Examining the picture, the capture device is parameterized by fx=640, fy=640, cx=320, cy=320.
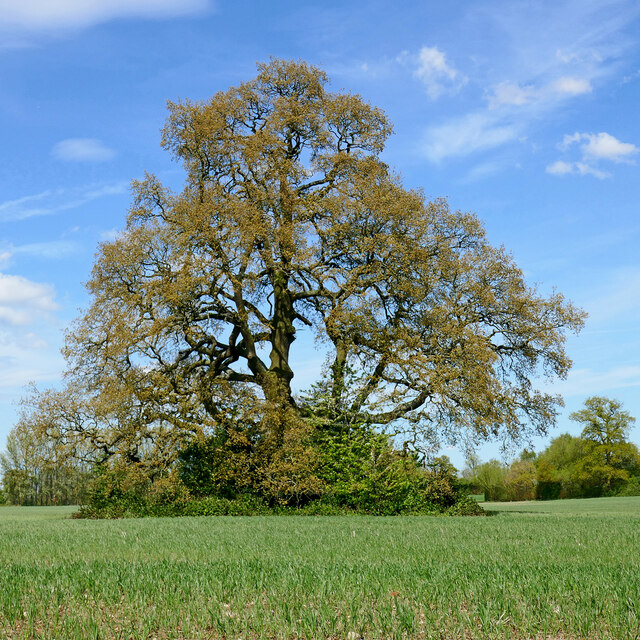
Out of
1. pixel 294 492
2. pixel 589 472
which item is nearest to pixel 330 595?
pixel 294 492

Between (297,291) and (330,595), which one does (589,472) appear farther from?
(330,595)

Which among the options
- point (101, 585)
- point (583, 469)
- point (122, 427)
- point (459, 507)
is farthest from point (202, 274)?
point (583, 469)

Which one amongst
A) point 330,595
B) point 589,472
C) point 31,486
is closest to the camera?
point 330,595

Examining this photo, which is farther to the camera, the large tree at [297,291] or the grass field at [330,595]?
the large tree at [297,291]

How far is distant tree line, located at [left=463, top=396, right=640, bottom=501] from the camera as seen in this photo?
189 feet

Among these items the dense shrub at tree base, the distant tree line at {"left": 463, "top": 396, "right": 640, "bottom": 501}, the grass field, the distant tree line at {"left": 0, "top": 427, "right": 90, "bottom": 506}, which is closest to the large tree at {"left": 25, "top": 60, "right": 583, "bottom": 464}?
the dense shrub at tree base

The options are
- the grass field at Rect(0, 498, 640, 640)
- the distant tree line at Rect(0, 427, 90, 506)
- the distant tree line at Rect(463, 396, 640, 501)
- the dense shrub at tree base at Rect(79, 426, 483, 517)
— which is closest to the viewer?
the grass field at Rect(0, 498, 640, 640)

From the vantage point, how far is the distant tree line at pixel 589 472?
57.5 metres

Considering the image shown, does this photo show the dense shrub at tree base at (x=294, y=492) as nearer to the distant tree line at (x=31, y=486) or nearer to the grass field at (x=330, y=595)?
the grass field at (x=330, y=595)

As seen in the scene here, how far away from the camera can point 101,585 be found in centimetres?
611

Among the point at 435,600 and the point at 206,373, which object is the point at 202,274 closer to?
the point at 206,373

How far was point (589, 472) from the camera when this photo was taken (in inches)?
2255

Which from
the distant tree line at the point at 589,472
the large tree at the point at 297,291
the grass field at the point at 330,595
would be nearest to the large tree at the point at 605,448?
the distant tree line at the point at 589,472

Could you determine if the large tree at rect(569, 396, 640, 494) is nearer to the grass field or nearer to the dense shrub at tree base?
the dense shrub at tree base
